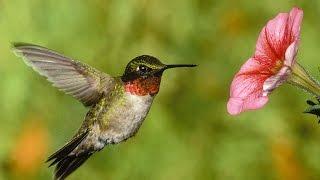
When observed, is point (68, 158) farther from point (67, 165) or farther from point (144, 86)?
point (144, 86)

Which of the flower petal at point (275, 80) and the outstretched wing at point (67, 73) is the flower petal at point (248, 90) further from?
the outstretched wing at point (67, 73)

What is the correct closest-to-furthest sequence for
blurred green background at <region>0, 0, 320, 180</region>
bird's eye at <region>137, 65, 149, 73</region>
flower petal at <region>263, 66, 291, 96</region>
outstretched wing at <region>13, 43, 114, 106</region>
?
flower petal at <region>263, 66, 291, 96</region>
bird's eye at <region>137, 65, 149, 73</region>
outstretched wing at <region>13, 43, 114, 106</region>
blurred green background at <region>0, 0, 320, 180</region>

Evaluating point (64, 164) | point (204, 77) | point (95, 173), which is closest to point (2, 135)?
point (95, 173)

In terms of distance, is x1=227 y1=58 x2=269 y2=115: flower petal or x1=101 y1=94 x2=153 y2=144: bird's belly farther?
x1=101 y1=94 x2=153 y2=144: bird's belly

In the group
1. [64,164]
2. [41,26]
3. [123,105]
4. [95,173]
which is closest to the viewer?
[123,105]

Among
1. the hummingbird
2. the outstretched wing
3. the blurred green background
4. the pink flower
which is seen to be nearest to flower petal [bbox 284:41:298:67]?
the pink flower

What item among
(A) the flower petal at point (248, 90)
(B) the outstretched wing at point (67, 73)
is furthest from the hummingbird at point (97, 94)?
(A) the flower petal at point (248, 90)

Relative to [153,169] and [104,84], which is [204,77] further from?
[104,84]

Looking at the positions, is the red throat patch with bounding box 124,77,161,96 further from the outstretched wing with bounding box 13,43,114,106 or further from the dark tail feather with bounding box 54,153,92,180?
the dark tail feather with bounding box 54,153,92,180
